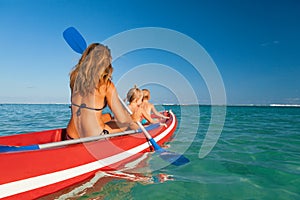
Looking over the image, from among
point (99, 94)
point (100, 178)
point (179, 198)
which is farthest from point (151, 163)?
point (99, 94)

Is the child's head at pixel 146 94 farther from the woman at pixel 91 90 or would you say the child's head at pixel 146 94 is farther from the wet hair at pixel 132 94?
the woman at pixel 91 90

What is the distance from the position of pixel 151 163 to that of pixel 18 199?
2.30 meters

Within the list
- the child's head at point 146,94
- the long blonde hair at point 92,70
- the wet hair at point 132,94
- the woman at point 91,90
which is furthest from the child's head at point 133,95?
the long blonde hair at point 92,70

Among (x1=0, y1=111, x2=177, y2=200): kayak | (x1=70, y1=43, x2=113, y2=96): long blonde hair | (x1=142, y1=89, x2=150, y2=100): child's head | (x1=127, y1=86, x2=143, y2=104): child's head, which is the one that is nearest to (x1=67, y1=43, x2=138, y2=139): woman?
Answer: (x1=70, y1=43, x2=113, y2=96): long blonde hair

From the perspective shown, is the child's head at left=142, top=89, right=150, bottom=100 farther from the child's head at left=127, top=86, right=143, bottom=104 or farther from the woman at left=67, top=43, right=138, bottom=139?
the woman at left=67, top=43, right=138, bottom=139

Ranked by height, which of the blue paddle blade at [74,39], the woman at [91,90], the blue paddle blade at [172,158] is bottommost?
the blue paddle blade at [172,158]

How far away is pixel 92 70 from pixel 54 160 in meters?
1.22

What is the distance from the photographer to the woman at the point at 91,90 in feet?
9.74

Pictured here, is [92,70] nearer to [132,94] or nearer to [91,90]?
[91,90]

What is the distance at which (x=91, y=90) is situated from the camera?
2.99 metres

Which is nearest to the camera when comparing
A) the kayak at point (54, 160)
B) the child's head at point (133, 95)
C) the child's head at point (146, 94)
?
the kayak at point (54, 160)

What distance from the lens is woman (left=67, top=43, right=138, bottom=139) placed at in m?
2.97

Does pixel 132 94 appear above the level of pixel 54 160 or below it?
above

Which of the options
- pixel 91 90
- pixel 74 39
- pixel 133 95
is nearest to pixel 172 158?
pixel 133 95
